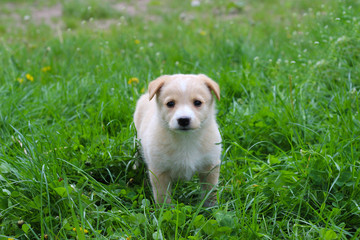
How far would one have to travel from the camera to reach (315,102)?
4.10m

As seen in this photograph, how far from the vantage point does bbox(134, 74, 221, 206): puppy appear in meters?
2.87

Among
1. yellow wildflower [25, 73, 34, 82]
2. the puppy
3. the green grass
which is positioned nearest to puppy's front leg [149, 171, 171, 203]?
the puppy

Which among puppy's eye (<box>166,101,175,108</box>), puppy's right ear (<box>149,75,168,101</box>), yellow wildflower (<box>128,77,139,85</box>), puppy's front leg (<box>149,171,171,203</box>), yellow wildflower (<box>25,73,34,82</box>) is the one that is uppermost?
puppy's right ear (<box>149,75,168,101</box>)

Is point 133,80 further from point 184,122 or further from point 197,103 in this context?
point 184,122

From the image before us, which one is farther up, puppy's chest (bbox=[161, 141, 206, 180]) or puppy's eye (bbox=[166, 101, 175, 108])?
puppy's eye (bbox=[166, 101, 175, 108])

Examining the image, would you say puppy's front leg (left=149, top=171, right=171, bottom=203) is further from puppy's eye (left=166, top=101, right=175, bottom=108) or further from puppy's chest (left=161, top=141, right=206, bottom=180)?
puppy's eye (left=166, top=101, right=175, bottom=108)

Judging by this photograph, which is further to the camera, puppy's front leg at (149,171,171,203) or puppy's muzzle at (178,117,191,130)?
puppy's front leg at (149,171,171,203)

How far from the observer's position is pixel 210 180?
305 cm

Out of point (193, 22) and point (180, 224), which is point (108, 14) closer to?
point (193, 22)

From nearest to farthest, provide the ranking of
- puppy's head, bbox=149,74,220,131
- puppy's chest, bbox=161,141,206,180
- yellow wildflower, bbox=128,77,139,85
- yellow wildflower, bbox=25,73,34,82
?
puppy's head, bbox=149,74,220,131, puppy's chest, bbox=161,141,206,180, yellow wildflower, bbox=128,77,139,85, yellow wildflower, bbox=25,73,34,82

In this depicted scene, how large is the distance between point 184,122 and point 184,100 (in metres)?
0.19

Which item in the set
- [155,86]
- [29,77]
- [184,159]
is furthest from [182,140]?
[29,77]

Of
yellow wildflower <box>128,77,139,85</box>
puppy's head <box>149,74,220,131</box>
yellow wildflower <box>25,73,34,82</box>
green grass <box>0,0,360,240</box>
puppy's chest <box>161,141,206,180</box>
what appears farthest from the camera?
yellow wildflower <box>25,73,34,82</box>

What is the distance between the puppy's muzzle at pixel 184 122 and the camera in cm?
270
